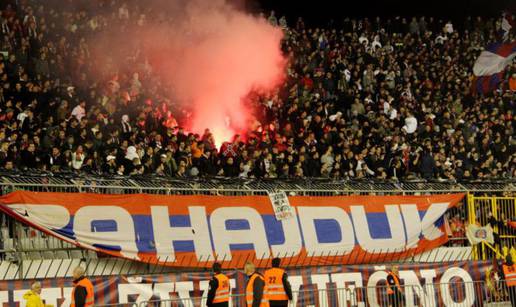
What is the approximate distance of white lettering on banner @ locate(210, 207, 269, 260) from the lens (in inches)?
670

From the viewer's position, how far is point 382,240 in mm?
19016

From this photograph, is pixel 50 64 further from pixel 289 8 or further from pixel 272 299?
pixel 289 8

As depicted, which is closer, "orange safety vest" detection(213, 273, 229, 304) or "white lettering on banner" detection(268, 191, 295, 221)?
"orange safety vest" detection(213, 273, 229, 304)

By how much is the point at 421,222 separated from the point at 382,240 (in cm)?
117

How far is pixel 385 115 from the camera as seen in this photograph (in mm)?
26297

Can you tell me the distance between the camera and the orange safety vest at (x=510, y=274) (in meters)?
18.1

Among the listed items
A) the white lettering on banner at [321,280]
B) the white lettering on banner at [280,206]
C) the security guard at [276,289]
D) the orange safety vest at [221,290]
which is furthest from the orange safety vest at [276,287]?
the white lettering on banner at [280,206]

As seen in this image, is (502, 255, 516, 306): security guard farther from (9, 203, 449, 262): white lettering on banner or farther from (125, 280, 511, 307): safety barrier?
(9, 203, 449, 262): white lettering on banner

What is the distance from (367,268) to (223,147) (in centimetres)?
A: 487

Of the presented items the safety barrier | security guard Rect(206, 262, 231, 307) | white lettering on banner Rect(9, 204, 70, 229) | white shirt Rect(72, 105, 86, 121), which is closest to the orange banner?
white lettering on banner Rect(9, 204, 70, 229)

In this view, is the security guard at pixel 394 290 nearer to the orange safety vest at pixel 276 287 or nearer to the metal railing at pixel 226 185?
the metal railing at pixel 226 185

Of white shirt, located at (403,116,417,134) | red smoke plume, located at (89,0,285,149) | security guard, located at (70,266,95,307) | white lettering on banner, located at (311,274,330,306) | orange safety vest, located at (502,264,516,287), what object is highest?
red smoke plume, located at (89,0,285,149)

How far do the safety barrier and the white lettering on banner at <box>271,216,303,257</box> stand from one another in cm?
131

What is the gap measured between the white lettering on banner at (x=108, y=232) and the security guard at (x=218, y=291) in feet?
8.79
